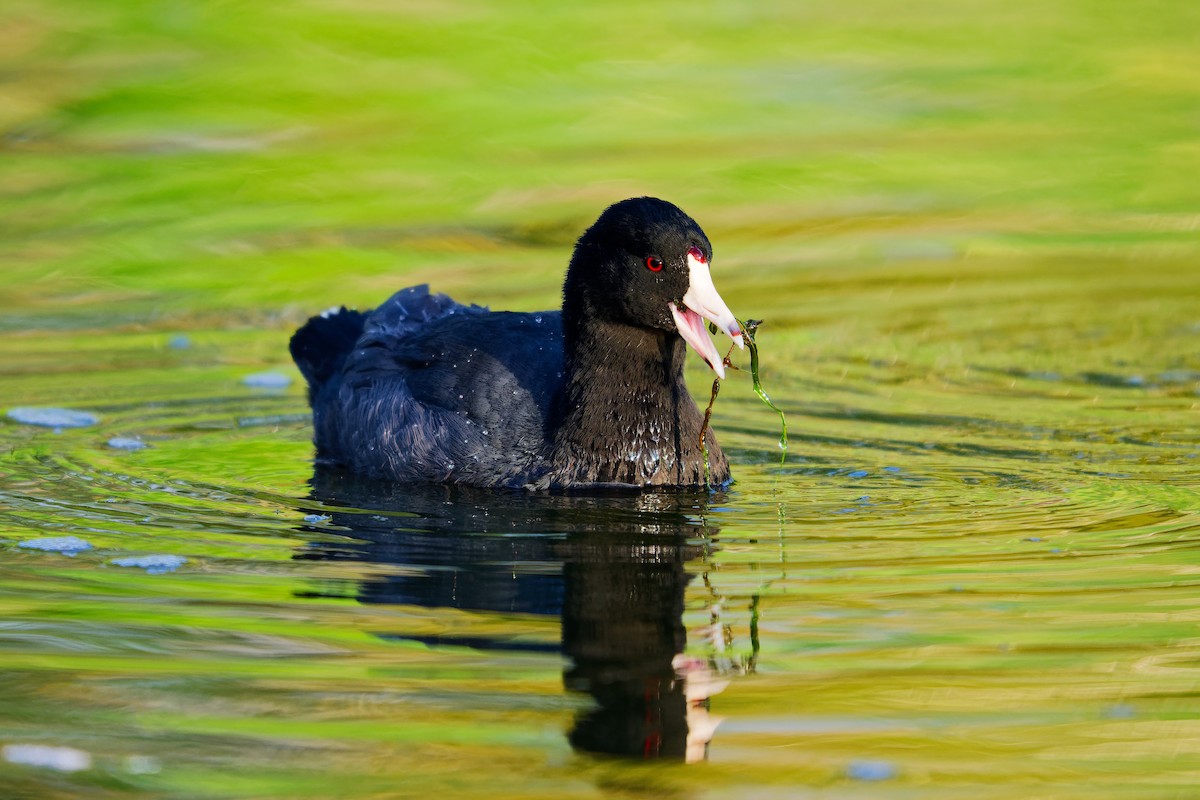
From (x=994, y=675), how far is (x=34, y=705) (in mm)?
2467

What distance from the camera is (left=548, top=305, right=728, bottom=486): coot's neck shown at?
710 centimetres

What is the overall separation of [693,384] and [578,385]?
6.84 ft

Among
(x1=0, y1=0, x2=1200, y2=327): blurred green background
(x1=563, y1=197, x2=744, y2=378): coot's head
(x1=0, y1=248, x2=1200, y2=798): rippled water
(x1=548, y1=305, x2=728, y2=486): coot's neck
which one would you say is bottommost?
(x1=0, y1=248, x2=1200, y2=798): rippled water

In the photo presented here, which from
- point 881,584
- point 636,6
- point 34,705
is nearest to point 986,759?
point 881,584

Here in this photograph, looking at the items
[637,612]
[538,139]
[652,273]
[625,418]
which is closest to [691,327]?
[652,273]

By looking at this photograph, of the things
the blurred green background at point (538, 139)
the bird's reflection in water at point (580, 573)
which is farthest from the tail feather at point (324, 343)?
the blurred green background at point (538, 139)

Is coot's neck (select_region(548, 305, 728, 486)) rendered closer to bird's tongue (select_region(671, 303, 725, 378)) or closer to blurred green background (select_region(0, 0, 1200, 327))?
bird's tongue (select_region(671, 303, 725, 378))

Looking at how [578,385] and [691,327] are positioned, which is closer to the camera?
[691,327]

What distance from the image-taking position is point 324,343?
28.1ft

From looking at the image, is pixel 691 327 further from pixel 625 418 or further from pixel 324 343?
pixel 324 343

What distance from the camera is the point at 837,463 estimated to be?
744cm

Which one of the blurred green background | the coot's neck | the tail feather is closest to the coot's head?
the coot's neck

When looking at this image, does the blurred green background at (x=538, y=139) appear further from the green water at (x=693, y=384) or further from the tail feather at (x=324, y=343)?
the tail feather at (x=324, y=343)

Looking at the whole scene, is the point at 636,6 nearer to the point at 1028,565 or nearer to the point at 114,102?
the point at 114,102
